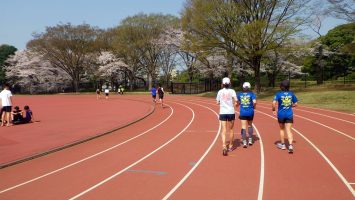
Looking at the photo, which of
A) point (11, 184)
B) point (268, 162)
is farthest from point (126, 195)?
point (268, 162)

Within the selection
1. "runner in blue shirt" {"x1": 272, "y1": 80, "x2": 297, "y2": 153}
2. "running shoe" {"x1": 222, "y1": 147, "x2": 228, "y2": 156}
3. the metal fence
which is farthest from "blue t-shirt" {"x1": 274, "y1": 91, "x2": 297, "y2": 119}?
the metal fence

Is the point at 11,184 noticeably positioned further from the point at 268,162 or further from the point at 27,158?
the point at 268,162

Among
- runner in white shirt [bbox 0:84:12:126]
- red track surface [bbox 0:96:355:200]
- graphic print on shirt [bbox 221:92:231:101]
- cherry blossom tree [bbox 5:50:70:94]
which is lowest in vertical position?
red track surface [bbox 0:96:355:200]

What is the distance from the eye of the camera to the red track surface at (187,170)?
6238 mm

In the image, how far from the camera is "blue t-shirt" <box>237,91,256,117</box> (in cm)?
949

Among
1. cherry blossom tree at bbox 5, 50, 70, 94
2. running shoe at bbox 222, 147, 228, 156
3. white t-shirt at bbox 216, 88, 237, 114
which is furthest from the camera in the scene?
cherry blossom tree at bbox 5, 50, 70, 94

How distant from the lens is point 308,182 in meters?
6.68

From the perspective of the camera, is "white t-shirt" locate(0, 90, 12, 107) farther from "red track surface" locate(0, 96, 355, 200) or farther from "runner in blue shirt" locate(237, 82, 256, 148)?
"runner in blue shirt" locate(237, 82, 256, 148)

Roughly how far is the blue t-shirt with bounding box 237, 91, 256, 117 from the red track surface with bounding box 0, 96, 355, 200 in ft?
3.43

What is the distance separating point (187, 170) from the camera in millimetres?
7707

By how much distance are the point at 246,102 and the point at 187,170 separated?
294 cm

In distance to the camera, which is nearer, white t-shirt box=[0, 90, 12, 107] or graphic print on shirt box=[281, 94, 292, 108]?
graphic print on shirt box=[281, 94, 292, 108]

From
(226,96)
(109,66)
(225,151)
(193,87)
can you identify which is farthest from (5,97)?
(109,66)

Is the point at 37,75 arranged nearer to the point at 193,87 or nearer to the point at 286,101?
the point at 193,87
